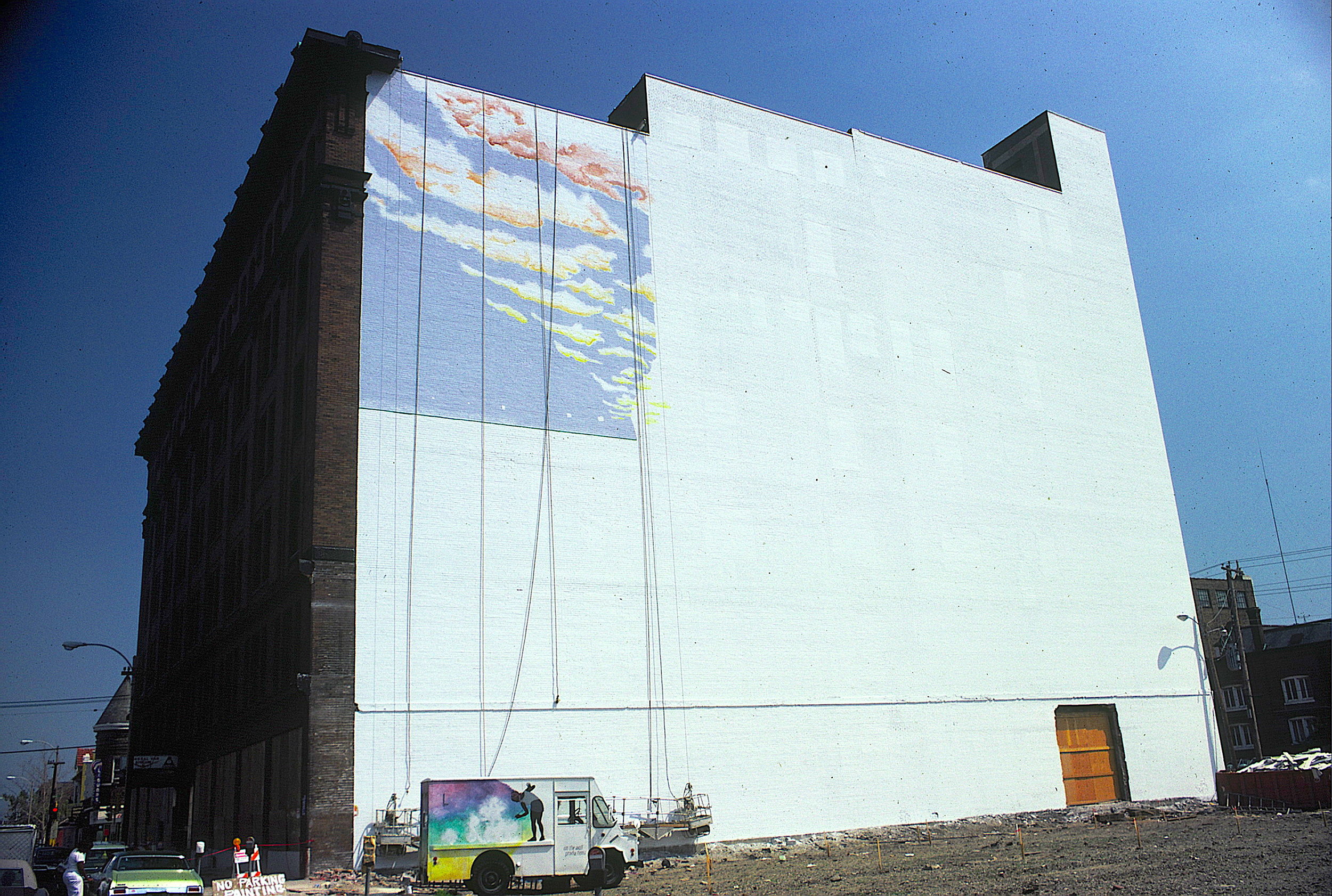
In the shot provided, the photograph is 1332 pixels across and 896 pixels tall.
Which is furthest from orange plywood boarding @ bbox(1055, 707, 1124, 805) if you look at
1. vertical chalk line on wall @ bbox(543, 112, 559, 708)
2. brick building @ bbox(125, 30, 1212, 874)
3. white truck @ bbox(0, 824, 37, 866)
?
white truck @ bbox(0, 824, 37, 866)

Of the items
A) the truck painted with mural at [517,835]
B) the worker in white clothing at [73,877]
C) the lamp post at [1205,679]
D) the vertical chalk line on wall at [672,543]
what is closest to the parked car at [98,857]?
the worker in white clothing at [73,877]

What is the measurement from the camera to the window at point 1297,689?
67.2m

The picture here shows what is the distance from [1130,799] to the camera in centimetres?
4081

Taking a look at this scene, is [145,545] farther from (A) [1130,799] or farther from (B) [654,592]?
(A) [1130,799]

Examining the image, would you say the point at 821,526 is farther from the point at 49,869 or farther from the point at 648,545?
the point at 49,869

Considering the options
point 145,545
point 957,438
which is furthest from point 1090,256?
point 145,545

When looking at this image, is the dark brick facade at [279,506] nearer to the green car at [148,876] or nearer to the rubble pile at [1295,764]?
the green car at [148,876]

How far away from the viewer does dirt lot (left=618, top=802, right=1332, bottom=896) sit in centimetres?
1955

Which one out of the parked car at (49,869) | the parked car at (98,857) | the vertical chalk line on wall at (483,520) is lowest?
the parked car at (49,869)

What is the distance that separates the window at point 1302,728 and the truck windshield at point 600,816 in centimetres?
5967

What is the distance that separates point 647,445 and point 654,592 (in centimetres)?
485

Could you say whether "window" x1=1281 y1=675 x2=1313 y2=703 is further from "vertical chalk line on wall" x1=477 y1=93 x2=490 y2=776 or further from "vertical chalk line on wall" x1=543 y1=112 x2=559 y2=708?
"vertical chalk line on wall" x1=477 y1=93 x2=490 y2=776

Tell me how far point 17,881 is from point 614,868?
11796 mm

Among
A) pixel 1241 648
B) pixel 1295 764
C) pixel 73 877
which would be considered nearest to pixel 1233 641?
pixel 1241 648
